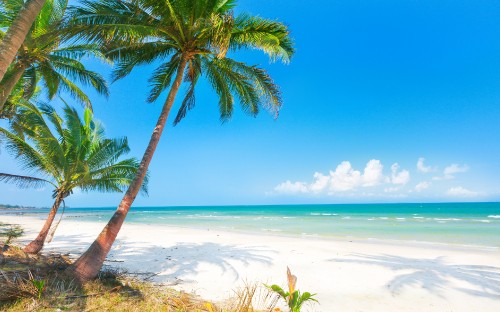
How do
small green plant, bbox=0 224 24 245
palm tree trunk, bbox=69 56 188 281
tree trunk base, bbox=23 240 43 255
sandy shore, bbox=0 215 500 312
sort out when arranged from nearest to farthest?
palm tree trunk, bbox=69 56 188 281 → sandy shore, bbox=0 215 500 312 → tree trunk base, bbox=23 240 43 255 → small green plant, bbox=0 224 24 245

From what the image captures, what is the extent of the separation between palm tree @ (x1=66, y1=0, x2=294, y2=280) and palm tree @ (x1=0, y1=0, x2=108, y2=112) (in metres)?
1.98

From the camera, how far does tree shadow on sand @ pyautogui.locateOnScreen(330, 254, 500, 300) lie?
17.4ft

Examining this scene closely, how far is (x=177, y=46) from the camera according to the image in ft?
21.5

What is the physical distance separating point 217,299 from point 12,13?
28.5 ft

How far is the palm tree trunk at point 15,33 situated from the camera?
3.39 metres

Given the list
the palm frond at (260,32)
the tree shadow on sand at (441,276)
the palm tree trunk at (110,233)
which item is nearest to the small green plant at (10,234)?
the palm tree trunk at (110,233)

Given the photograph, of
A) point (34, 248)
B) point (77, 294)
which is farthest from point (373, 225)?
point (77, 294)

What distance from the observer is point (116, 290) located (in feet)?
14.2

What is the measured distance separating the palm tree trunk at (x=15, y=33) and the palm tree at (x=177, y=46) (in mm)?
1396

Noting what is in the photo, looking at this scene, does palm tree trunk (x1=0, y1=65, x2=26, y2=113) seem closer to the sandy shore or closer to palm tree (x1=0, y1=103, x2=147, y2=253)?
palm tree (x1=0, y1=103, x2=147, y2=253)

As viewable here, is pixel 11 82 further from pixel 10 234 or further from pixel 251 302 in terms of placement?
pixel 251 302

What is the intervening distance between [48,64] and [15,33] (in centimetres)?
619

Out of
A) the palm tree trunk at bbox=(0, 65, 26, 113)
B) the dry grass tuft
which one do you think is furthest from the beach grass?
the palm tree trunk at bbox=(0, 65, 26, 113)

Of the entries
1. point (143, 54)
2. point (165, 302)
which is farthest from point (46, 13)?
point (165, 302)
